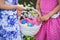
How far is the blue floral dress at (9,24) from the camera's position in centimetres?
163

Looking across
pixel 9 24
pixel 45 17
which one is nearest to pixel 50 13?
pixel 45 17

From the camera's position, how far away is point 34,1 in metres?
1.90

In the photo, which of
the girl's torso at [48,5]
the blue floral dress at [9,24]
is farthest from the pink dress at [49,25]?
the blue floral dress at [9,24]

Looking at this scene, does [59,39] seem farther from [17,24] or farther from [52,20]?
[17,24]

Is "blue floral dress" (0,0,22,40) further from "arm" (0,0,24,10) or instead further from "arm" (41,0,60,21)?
"arm" (41,0,60,21)

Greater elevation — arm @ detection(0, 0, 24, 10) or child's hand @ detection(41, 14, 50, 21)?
arm @ detection(0, 0, 24, 10)

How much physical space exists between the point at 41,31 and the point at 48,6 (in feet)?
0.72

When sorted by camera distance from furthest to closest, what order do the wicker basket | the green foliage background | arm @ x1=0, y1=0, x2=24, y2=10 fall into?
the green foliage background → the wicker basket → arm @ x1=0, y1=0, x2=24, y2=10

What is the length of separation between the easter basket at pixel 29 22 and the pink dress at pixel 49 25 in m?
0.08

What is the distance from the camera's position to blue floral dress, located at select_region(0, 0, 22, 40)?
1.63 meters

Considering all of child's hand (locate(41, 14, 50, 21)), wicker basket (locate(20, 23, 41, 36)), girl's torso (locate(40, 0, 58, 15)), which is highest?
girl's torso (locate(40, 0, 58, 15))

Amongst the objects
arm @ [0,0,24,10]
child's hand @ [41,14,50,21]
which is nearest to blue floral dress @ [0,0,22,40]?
arm @ [0,0,24,10]

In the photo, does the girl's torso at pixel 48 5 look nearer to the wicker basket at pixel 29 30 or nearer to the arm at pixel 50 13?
the arm at pixel 50 13

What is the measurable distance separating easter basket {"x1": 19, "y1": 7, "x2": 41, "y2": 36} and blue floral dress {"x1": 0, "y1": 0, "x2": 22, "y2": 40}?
0.07 meters
